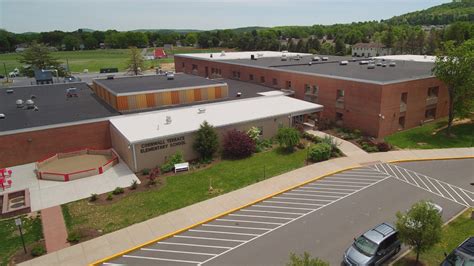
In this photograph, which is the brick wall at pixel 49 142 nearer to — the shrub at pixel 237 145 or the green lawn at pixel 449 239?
the shrub at pixel 237 145

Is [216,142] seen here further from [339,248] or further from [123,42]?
[123,42]

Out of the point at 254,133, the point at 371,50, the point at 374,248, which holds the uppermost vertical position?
the point at 371,50

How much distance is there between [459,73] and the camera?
3262 cm

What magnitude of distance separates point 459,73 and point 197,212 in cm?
2921

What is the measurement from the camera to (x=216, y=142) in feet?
96.8

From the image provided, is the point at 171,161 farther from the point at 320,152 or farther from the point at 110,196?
the point at 320,152

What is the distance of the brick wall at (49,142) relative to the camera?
92.4 feet

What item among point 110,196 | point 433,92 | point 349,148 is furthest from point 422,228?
point 433,92

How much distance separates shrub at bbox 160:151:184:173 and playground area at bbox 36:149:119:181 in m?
4.82

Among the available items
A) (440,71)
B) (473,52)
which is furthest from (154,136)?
(473,52)

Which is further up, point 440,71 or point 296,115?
point 440,71

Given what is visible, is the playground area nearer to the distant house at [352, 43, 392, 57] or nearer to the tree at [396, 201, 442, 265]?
the tree at [396, 201, 442, 265]

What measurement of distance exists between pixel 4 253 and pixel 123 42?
200 m

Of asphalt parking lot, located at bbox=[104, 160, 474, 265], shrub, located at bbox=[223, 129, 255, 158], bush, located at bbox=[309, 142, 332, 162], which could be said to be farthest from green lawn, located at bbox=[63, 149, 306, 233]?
asphalt parking lot, located at bbox=[104, 160, 474, 265]
